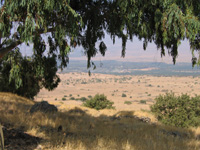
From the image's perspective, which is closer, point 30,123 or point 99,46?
point 99,46

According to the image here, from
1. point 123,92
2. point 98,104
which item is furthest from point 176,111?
point 123,92

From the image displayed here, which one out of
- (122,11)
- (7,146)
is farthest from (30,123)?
(122,11)

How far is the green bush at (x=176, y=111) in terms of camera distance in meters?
16.7

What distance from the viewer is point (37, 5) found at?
4207 mm

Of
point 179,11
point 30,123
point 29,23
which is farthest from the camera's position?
point 30,123

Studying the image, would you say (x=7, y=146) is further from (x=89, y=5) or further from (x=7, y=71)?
(x=7, y=71)

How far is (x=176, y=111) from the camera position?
56.0ft

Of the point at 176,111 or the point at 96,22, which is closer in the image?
the point at 96,22

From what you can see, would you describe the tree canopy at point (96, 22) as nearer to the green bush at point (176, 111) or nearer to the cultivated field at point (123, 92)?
the green bush at point (176, 111)

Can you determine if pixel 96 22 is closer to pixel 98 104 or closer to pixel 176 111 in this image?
pixel 176 111

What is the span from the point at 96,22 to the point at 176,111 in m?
14.0

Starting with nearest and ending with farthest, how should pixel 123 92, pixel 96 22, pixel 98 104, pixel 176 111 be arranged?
pixel 96 22
pixel 176 111
pixel 98 104
pixel 123 92

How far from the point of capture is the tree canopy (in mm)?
4312

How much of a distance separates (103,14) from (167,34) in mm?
1898
